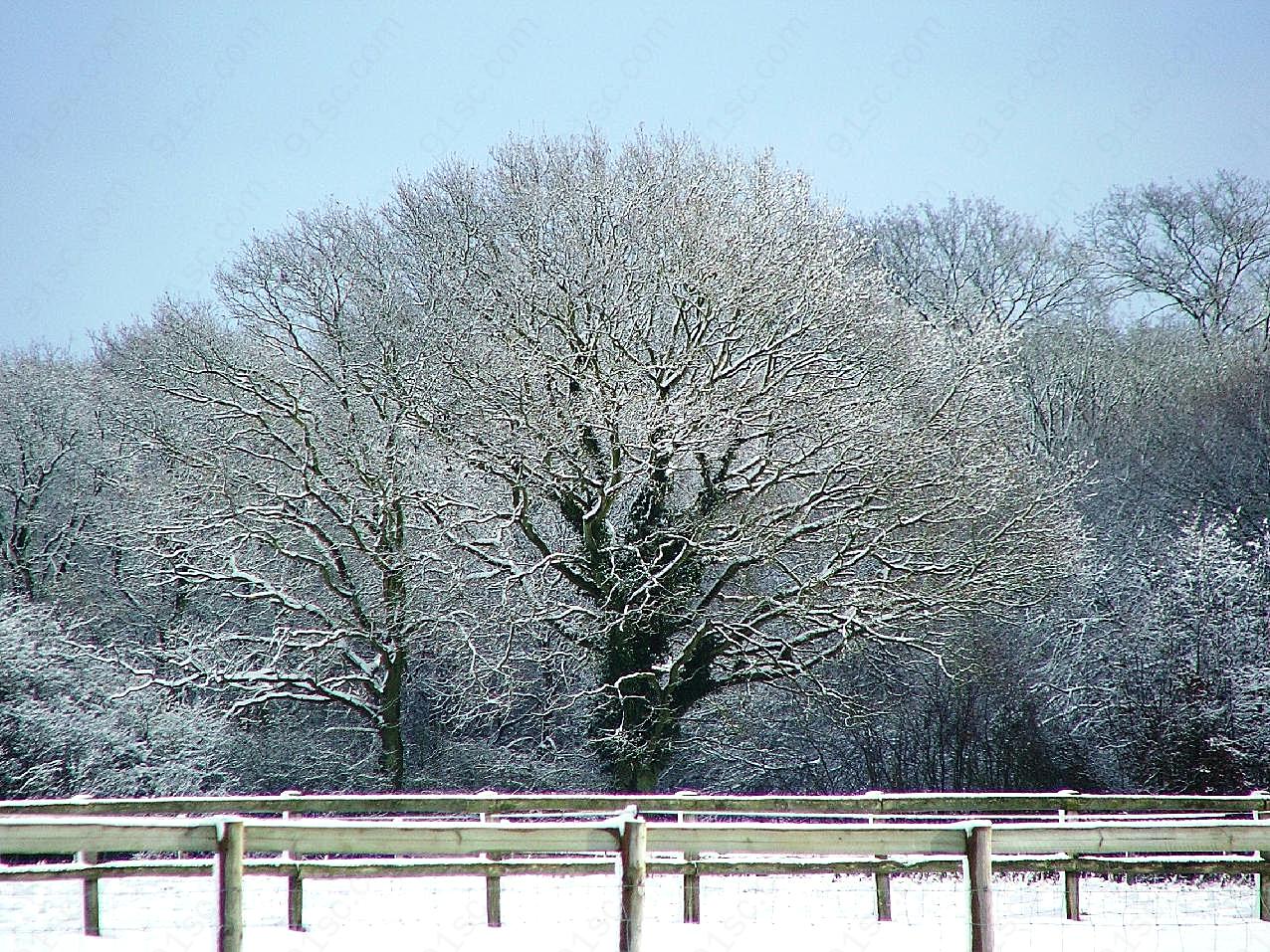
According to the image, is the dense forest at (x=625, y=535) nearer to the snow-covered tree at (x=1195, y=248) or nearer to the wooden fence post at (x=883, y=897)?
the wooden fence post at (x=883, y=897)

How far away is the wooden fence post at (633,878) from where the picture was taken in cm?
624

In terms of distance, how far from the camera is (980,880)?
6340 mm

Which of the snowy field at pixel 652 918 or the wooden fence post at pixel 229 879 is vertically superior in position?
the wooden fence post at pixel 229 879

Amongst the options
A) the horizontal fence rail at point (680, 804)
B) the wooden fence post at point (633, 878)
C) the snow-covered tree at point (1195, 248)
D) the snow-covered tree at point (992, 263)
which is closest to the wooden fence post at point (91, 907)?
the horizontal fence rail at point (680, 804)

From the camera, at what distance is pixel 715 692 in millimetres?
20047

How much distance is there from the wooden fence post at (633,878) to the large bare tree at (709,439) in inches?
454

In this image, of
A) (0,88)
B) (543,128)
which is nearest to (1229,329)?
(543,128)

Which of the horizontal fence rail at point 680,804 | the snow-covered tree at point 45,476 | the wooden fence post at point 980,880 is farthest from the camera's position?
the snow-covered tree at point 45,476

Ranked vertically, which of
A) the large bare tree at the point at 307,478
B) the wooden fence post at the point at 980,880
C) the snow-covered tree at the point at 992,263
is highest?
the snow-covered tree at the point at 992,263

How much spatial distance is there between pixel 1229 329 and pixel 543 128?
864 inches

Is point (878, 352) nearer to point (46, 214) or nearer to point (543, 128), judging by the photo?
point (543, 128)

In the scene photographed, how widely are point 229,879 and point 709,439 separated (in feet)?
40.3

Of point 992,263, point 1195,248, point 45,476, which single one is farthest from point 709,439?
point 1195,248

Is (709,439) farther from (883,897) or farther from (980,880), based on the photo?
(980,880)
